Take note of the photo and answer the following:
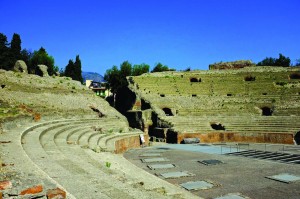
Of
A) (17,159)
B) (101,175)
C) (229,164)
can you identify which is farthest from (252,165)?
(17,159)

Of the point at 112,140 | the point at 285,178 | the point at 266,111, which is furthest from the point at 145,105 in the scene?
the point at 285,178

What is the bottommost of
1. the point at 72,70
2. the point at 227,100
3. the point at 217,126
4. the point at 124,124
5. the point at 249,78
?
the point at 217,126

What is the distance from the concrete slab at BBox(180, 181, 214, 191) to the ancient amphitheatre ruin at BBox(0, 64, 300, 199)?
55 centimetres

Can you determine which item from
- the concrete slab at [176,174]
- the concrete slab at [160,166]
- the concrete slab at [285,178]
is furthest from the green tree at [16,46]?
the concrete slab at [285,178]

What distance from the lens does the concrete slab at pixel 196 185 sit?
935 centimetres

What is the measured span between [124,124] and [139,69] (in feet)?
131

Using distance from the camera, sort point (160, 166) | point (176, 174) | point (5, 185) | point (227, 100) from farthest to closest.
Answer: point (227, 100) < point (160, 166) < point (176, 174) < point (5, 185)

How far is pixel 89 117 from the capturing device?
73.6ft

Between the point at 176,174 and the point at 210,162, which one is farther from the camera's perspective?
the point at 210,162

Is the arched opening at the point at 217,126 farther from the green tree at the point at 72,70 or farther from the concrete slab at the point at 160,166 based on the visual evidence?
the green tree at the point at 72,70

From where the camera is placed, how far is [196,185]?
31.5 feet

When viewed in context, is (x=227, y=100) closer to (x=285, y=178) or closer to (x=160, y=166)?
(x=160, y=166)

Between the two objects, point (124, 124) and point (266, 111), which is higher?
point (266, 111)

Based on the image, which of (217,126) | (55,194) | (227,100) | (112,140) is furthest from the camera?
(227,100)
